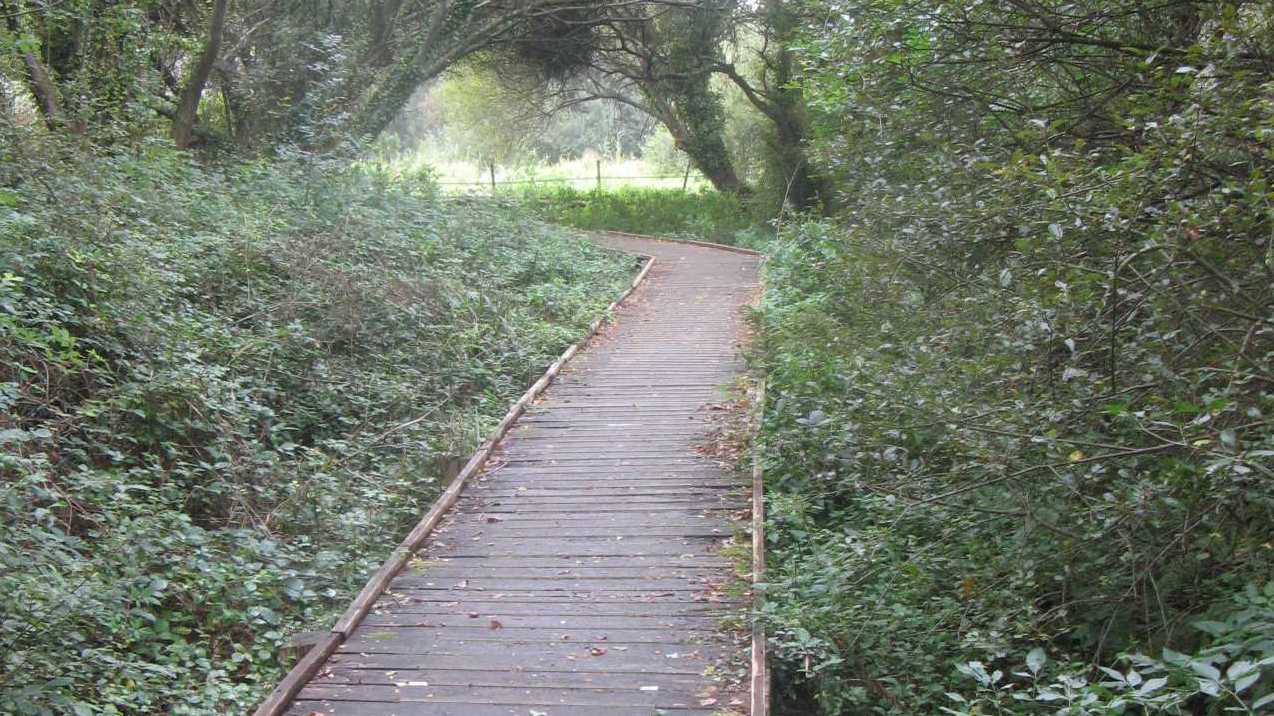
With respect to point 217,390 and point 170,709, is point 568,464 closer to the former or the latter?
point 217,390

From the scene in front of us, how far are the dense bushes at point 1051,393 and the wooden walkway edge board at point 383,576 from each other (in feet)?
8.21

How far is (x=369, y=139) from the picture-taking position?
59.3ft

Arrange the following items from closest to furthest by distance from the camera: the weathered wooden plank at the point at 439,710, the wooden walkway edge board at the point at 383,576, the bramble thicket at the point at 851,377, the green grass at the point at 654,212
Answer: the bramble thicket at the point at 851,377
the weathered wooden plank at the point at 439,710
the wooden walkway edge board at the point at 383,576
the green grass at the point at 654,212

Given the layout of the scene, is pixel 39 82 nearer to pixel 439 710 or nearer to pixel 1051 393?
pixel 439 710

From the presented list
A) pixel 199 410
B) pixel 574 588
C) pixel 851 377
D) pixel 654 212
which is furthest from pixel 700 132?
pixel 574 588

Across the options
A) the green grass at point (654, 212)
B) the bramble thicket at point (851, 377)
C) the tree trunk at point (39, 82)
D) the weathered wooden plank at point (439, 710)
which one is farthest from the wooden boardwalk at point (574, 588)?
the green grass at point (654, 212)

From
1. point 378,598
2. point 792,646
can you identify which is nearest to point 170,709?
point 378,598

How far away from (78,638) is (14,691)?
1.61ft

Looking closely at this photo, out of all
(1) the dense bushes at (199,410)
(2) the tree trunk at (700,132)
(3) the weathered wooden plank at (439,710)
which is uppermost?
(2) the tree trunk at (700,132)

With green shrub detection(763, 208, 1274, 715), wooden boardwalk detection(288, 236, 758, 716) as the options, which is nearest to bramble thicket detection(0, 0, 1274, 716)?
green shrub detection(763, 208, 1274, 715)

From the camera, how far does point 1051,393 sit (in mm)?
4598

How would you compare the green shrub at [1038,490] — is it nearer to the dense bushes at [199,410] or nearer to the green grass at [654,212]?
the dense bushes at [199,410]

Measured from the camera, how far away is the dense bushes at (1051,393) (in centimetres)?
392

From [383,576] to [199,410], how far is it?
7.16 ft
